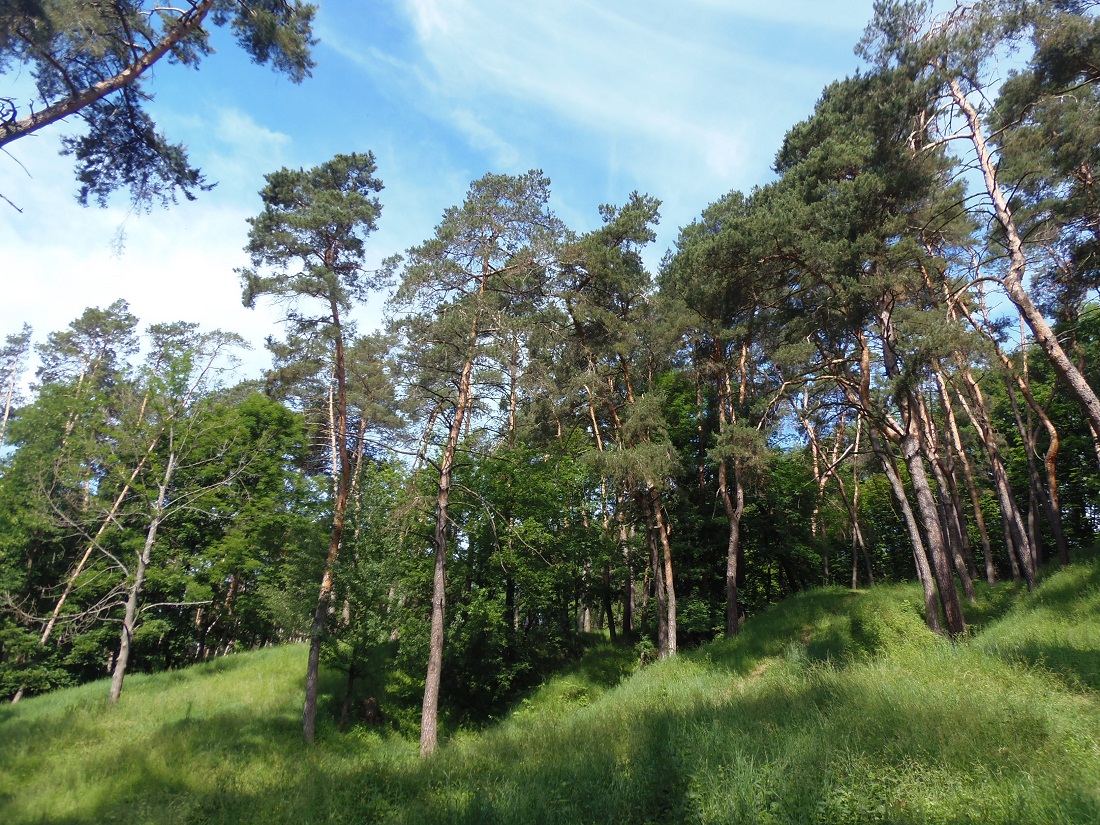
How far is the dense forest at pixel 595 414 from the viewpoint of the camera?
11.5 meters

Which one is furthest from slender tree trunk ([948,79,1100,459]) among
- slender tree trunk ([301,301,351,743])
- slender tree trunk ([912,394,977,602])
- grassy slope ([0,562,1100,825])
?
slender tree trunk ([301,301,351,743])

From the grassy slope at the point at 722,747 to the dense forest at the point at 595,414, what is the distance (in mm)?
1946

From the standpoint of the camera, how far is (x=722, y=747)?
6.79 m

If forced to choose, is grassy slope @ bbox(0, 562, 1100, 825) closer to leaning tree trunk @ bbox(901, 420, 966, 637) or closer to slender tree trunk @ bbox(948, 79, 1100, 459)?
leaning tree trunk @ bbox(901, 420, 966, 637)

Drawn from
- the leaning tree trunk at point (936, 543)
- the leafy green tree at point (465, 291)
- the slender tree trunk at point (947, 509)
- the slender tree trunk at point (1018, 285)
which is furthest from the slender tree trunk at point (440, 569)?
the slender tree trunk at point (947, 509)

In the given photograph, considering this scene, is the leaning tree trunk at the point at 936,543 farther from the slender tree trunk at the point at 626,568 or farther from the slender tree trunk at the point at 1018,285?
the slender tree trunk at the point at 626,568

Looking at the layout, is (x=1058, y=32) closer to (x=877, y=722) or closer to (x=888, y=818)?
(x=877, y=722)

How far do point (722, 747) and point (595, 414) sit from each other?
16.5 meters

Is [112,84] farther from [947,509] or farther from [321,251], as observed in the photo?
[947,509]

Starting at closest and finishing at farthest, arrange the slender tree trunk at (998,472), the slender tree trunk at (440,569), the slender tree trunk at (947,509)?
the slender tree trunk at (440,569) → the slender tree trunk at (998,472) → the slender tree trunk at (947,509)

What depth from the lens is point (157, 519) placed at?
15789mm

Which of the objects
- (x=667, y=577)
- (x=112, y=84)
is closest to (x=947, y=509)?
(x=667, y=577)

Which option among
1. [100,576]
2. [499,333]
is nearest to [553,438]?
[499,333]

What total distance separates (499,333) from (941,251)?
13861 millimetres
